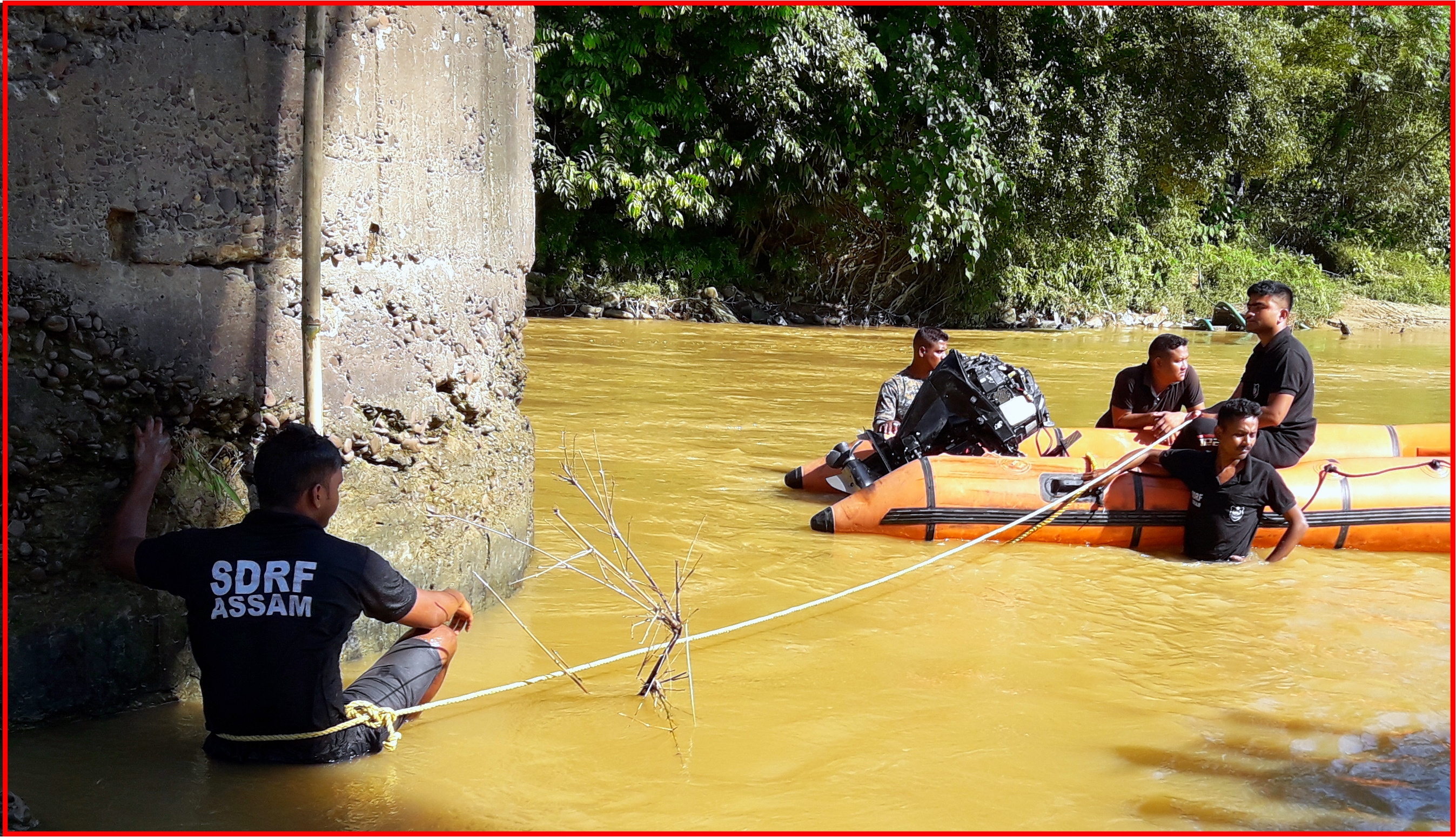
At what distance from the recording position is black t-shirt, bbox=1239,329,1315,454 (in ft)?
22.0

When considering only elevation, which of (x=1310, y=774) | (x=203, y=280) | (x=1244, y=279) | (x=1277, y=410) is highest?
(x=1244, y=279)

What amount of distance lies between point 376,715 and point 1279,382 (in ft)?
16.8

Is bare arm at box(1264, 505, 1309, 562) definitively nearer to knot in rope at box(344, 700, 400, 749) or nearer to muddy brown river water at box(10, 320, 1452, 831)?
muddy brown river water at box(10, 320, 1452, 831)

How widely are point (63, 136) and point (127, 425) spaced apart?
2.80 ft

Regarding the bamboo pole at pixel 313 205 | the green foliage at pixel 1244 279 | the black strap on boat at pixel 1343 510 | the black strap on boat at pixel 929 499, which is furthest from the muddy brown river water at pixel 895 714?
the green foliage at pixel 1244 279

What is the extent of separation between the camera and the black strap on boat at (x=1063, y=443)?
750 cm

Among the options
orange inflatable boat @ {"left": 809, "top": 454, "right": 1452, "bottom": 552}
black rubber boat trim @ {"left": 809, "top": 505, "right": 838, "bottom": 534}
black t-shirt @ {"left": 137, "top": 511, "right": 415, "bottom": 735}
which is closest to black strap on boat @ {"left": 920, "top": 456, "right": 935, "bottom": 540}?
orange inflatable boat @ {"left": 809, "top": 454, "right": 1452, "bottom": 552}

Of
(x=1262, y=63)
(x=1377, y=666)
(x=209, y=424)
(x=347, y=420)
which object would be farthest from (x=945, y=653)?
(x=1262, y=63)

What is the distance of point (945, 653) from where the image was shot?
15.9ft

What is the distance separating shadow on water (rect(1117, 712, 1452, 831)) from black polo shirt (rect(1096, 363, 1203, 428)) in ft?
12.6

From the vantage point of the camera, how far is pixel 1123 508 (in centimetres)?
677

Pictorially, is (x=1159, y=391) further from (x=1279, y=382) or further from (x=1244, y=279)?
(x=1244, y=279)

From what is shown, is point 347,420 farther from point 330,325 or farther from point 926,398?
point 926,398

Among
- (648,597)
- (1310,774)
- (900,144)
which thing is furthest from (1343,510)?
(900,144)
